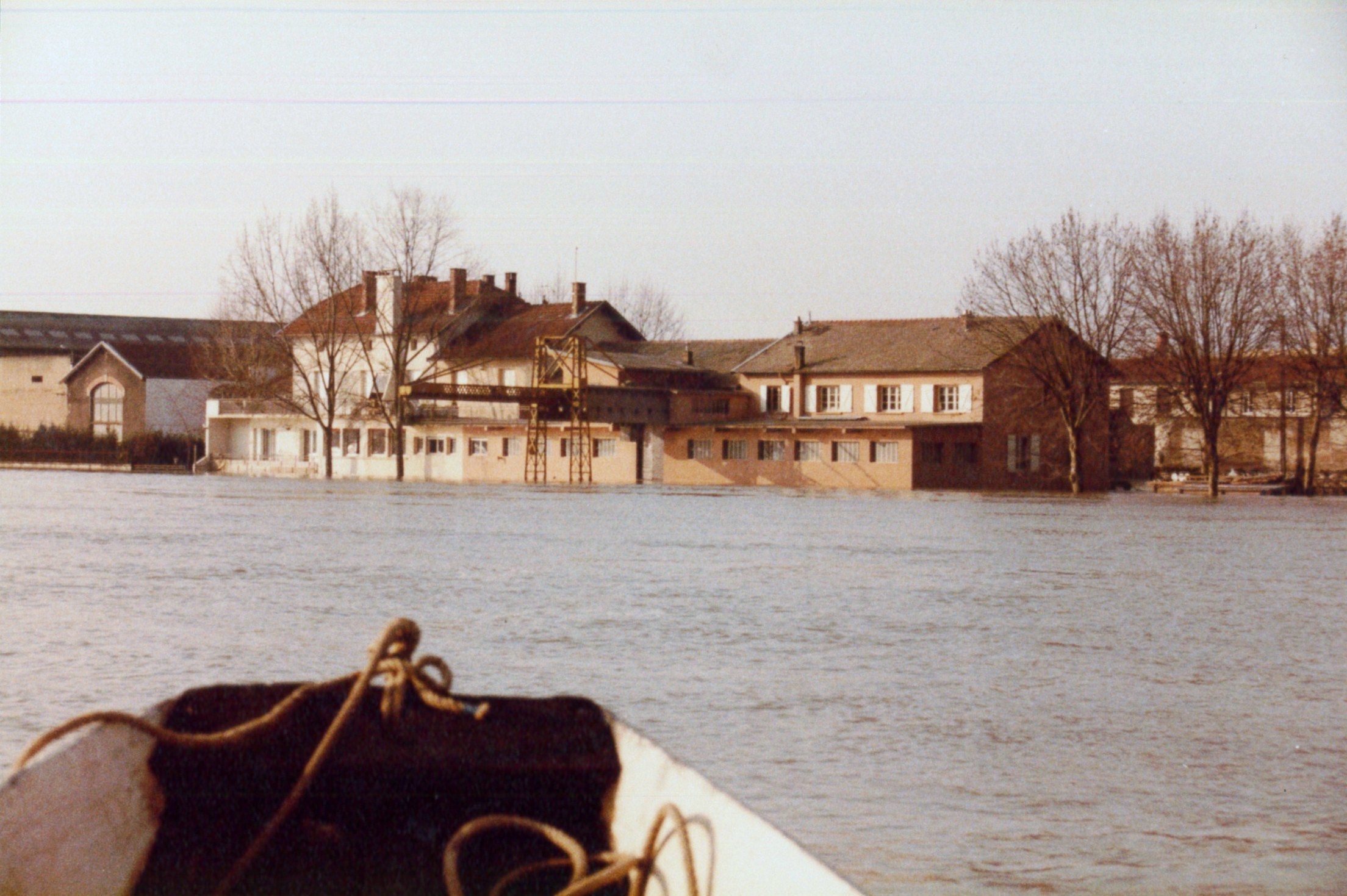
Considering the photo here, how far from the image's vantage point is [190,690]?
4.64 metres

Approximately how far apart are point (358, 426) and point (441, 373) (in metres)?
6.63

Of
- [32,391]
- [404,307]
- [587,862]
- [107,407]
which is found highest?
[404,307]

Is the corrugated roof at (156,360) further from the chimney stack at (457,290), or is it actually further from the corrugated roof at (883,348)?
the corrugated roof at (883,348)

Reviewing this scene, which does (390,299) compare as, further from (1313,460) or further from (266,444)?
(1313,460)

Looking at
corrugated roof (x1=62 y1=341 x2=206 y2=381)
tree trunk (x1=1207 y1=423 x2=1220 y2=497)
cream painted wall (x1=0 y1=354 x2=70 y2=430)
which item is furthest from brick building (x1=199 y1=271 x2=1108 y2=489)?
cream painted wall (x1=0 y1=354 x2=70 y2=430)

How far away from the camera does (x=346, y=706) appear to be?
442 cm

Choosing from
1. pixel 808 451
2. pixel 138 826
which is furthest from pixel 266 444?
pixel 138 826

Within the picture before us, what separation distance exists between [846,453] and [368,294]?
1015 inches

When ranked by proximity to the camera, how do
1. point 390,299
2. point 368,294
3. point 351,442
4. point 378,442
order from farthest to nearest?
point 368,294 → point 351,442 → point 378,442 → point 390,299

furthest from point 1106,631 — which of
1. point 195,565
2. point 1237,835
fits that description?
point 195,565

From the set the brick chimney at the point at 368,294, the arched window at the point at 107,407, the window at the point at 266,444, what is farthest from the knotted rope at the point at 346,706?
the arched window at the point at 107,407

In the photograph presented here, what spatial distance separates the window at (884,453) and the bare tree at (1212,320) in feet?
30.4

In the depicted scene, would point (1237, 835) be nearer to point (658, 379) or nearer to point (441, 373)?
point (658, 379)

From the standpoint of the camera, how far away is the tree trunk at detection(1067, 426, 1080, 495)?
57438 millimetres
